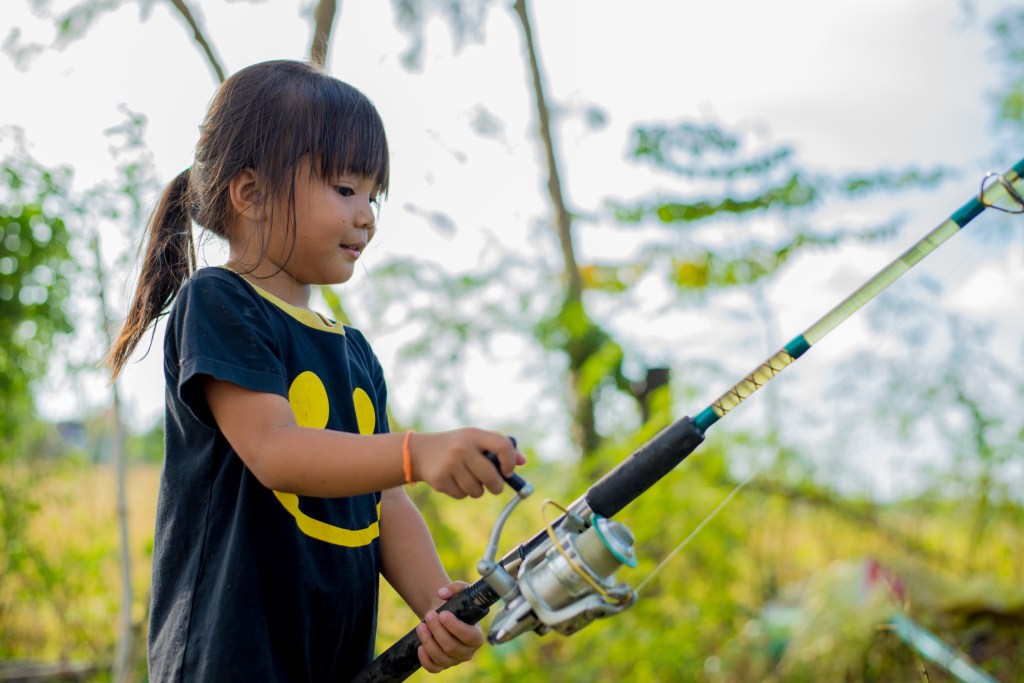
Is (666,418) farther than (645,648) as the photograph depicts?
Yes

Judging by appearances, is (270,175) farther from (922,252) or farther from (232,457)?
(922,252)

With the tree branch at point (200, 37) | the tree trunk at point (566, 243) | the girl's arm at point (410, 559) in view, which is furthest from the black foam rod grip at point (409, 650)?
the tree trunk at point (566, 243)

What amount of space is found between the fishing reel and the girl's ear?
0.57m

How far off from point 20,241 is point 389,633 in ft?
5.92

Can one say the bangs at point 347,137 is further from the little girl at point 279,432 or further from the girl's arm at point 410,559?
the girl's arm at point 410,559

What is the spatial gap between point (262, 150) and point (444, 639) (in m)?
0.68

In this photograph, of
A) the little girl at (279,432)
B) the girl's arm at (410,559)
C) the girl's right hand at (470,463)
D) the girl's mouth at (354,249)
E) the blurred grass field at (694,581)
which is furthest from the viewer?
A: the blurred grass field at (694,581)

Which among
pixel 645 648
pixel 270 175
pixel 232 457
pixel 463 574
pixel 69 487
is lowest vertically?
pixel 645 648

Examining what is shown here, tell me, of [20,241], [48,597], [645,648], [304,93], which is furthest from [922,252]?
[48,597]

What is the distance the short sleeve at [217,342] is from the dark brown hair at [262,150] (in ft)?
0.44

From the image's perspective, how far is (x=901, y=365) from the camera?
14.0 feet

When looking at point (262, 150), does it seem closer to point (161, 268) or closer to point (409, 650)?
point (161, 268)

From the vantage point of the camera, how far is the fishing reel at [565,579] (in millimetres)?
1070

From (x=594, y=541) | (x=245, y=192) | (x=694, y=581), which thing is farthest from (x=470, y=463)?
(x=694, y=581)
